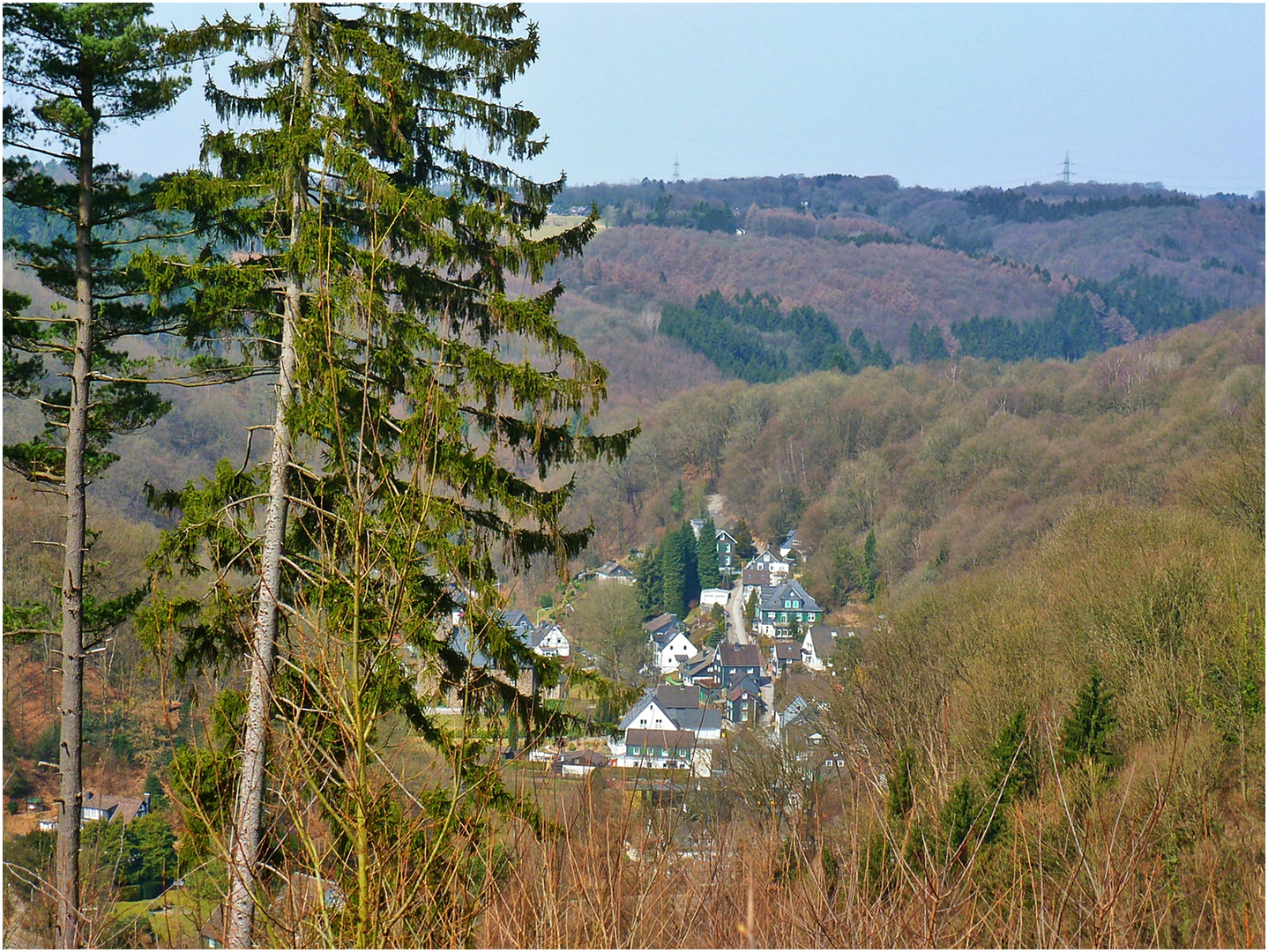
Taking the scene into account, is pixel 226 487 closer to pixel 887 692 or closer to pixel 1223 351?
pixel 887 692

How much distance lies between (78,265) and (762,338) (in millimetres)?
108438

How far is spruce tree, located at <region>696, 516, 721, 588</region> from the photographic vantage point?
187 ft

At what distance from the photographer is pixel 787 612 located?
2051 inches

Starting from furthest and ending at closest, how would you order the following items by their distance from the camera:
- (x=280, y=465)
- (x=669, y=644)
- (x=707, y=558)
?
1. (x=707, y=558)
2. (x=669, y=644)
3. (x=280, y=465)

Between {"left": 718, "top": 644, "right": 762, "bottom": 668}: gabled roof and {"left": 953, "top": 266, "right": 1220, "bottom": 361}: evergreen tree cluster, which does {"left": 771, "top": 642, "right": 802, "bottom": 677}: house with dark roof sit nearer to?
{"left": 718, "top": 644, "right": 762, "bottom": 668}: gabled roof

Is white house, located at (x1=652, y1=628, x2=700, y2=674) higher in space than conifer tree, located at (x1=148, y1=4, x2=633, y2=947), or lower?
lower

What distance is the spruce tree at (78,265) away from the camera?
6824 millimetres

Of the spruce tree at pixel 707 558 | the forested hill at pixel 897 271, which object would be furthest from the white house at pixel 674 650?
the forested hill at pixel 897 271

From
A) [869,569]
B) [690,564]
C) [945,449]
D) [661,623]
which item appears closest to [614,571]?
[690,564]

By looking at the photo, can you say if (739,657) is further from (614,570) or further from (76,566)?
(76,566)

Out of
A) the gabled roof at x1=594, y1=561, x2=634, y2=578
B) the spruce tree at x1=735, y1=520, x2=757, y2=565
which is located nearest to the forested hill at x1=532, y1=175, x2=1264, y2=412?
the spruce tree at x1=735, y1=520, x2=757, y2=565

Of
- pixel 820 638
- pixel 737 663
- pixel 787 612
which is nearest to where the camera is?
pixel 820 638

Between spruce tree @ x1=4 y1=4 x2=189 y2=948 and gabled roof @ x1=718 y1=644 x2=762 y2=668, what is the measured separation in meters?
39.5

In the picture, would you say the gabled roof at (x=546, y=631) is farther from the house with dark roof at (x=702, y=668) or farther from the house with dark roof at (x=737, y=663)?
the house with dark roof at (x=737, y=663)
